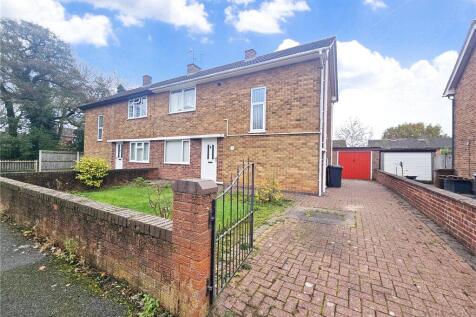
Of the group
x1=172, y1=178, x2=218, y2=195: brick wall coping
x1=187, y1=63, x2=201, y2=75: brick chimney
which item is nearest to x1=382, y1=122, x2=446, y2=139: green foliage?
x1=187, y1=63, x2=201, y2=75: brick chimney

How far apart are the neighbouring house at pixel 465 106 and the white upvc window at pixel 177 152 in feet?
43.6

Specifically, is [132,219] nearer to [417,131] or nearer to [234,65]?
[234,65]

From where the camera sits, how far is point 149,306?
232 cm

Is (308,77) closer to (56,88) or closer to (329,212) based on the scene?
(329,212)

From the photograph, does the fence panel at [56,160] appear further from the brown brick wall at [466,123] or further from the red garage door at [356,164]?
the brown brick wall at [466,123]

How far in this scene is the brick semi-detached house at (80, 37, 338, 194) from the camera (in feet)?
29.0

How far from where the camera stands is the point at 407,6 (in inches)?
362

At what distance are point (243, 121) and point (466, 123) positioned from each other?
10400mm

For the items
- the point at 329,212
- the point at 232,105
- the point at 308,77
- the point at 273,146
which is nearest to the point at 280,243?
the point at 329,212

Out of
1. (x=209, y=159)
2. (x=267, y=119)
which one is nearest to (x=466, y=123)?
(x=267, y=119)

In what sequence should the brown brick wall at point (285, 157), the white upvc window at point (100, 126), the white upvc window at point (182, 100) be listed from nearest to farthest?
the brown brick wall at point (285, 157)
the white upvc window at point (182, 100)
the white upvc window at point (100, 126)

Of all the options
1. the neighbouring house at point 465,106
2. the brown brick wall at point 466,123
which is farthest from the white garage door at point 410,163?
the brown brick wall at point 466,123

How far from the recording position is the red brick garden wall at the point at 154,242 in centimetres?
211

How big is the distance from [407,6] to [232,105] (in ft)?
26.7
